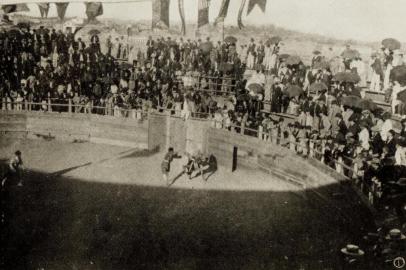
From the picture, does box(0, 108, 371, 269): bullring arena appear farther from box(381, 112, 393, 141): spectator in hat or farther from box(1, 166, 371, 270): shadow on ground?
box(381, 112, 393, 141): spectator in hat

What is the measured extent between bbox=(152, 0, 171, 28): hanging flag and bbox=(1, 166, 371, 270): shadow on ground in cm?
1076

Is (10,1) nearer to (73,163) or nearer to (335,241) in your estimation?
(73,163)

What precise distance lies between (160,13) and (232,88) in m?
5.60

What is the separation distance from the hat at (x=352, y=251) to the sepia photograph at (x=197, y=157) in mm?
46

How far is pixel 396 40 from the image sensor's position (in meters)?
21.2

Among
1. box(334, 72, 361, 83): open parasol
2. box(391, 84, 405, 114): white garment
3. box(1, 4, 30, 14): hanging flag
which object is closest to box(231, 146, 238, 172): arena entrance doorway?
box(334, 72, 361, 83): open parasol

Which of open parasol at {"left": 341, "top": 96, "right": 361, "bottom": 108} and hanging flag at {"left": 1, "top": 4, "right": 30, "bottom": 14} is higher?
hanging flag at {"left": 1, "top": 4, "right": 30, "bottom": 14}

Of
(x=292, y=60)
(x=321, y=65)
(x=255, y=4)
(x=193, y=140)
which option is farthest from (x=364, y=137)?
(x=255, y=4)

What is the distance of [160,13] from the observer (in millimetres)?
26344

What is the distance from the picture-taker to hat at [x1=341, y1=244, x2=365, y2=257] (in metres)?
12.8

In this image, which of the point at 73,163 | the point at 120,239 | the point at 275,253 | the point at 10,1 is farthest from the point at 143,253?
the point at 10,1

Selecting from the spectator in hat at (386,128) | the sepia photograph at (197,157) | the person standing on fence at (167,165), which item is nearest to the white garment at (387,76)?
the sepia photograph at (197,157)

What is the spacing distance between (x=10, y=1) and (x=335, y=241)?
23.8 m

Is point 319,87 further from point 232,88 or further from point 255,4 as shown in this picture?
point 232,88
